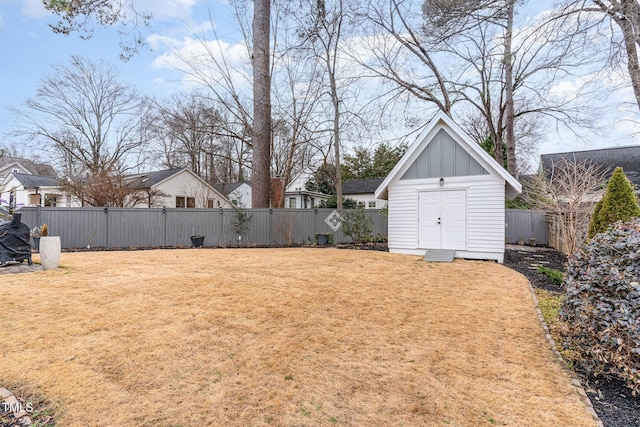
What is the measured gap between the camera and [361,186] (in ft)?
99.9

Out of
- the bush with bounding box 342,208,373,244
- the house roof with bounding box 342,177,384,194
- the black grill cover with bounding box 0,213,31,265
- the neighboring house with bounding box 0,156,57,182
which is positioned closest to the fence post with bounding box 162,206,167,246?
the black grill cover with bounding box 0,213,31,265

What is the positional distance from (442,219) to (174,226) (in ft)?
33.8

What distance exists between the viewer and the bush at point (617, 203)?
725cm

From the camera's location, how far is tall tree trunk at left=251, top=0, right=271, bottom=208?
13.7m

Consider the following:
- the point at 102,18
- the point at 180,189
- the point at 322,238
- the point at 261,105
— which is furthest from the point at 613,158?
the point at 180,189

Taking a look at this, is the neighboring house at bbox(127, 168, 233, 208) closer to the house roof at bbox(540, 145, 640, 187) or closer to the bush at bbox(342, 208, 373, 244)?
the bush at bbox(342, 208, 373, 244)

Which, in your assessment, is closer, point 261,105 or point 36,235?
point 36,235

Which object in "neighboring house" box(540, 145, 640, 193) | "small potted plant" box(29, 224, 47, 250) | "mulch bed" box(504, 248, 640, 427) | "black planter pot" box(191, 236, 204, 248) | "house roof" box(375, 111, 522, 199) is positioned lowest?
"mulch bed" box(504, 248, 640, 427)

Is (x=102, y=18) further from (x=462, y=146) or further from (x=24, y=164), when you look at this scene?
(x=24, y=164)

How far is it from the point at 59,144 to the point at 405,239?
77.4 feet

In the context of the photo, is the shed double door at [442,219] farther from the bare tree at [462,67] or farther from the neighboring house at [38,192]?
the neighboring house at [38,192]

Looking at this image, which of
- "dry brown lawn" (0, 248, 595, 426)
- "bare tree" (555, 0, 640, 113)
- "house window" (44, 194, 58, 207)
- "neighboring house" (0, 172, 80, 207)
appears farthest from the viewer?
"house window" (44, 194, 58, 207)

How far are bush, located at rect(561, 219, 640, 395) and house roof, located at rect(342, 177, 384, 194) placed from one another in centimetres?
2613

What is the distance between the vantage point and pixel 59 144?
2145 cm
